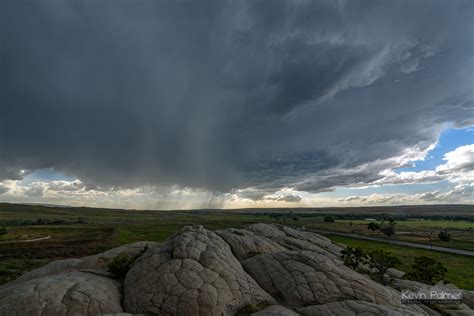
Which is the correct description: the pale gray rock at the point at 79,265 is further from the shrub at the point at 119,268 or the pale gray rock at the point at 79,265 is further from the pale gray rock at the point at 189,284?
the pale gray rock at the point at 189,284

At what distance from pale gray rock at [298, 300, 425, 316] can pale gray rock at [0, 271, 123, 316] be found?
14.0 metres

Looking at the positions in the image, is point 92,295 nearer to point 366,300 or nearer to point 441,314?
point 366,300

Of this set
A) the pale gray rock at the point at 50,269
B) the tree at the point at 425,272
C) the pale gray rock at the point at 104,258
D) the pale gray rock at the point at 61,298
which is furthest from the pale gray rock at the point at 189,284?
the tree at the point at 425,272

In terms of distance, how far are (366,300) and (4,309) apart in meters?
24.8

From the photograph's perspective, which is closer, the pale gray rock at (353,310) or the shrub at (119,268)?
the pale gray rock at (353,310)

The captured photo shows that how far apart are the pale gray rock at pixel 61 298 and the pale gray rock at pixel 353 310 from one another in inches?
552

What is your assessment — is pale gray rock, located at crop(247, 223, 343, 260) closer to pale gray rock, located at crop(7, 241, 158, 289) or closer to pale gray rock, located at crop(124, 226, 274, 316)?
pale gray rock, located at crop(124, 226, 274, 316)

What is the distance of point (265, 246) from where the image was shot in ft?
110

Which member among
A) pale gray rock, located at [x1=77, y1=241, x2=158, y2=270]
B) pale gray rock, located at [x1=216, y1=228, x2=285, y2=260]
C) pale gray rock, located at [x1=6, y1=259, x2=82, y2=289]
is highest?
pale gray rock, located at [x1=216, y1=228, x2=285, y2=260]

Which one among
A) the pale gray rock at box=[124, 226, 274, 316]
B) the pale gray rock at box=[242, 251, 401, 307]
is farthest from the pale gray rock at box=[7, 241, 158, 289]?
the pale gray rock at box=[242, 251, 401, 307]

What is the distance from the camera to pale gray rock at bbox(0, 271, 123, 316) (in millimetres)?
17141

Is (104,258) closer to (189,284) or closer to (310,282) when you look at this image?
(189,284)

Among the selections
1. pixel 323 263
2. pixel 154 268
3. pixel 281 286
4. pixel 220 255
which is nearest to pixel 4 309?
pixel 154 268

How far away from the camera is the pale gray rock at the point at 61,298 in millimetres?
17141
